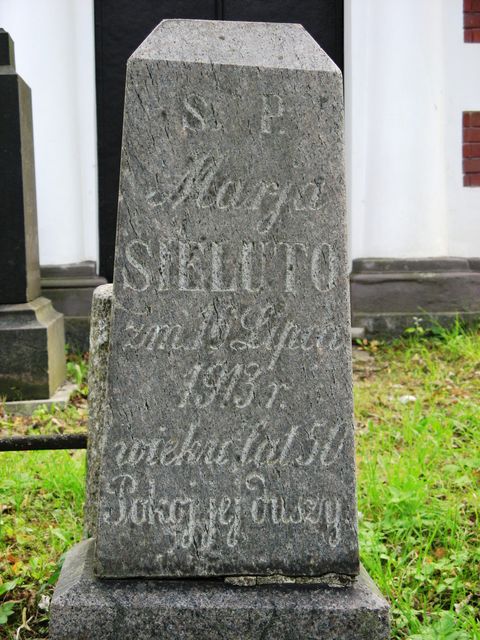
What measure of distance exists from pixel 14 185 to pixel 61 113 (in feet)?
4.61

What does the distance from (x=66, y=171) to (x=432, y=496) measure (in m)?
3.76

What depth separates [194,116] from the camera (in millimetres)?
1843

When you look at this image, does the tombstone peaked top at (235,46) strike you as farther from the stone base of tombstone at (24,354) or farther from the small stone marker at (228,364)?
the stone base of tombstone at (24,354)

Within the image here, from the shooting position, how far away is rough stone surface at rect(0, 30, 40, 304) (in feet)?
14.4

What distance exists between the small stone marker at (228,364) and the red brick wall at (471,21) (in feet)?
14.0

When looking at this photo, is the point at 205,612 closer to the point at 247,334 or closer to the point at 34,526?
the point at 247,334

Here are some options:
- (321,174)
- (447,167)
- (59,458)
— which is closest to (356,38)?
(447,167)

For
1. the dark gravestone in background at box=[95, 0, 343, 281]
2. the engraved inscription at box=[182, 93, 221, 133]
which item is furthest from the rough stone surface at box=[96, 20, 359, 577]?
the dark gravestone in background at box=[95, 0, 343, 281]

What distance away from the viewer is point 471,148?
19.0ft

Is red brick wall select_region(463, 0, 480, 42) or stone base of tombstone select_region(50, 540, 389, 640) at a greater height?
red brick wall select_region(463, 0, 480, 42)

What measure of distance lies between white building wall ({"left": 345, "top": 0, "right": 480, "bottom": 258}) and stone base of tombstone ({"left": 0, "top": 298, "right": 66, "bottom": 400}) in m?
2.52

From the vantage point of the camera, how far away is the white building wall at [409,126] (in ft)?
18.6

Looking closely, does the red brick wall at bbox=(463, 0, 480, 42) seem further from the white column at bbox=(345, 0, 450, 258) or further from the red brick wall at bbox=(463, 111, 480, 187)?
the red brick wall at bbox=(463, 111, 480, 187)

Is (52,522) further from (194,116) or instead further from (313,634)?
(194,116)
